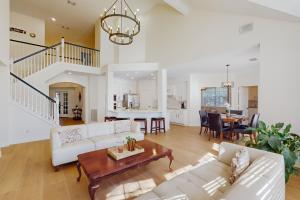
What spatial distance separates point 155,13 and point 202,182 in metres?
7.31

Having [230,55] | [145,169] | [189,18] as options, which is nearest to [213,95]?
[230,55]

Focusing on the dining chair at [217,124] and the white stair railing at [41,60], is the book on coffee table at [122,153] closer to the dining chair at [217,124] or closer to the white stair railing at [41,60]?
the dining chair at [217,124]

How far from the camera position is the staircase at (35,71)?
497 centimetres

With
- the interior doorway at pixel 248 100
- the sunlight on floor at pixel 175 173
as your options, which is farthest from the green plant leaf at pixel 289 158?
the interior doorway at pixel 248 100

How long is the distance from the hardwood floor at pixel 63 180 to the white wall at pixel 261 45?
154 centimetres

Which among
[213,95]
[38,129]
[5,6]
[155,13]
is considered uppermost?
[155,13]

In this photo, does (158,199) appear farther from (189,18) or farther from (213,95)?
(213,95)

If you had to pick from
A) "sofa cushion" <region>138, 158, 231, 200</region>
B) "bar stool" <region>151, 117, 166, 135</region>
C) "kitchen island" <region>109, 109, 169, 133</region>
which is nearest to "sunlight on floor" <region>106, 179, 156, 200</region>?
"sofa cushion" <region>138, 158, 231, 200</region>

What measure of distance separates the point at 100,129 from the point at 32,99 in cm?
296

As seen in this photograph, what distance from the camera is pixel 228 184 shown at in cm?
176

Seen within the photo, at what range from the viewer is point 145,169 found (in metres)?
3.08

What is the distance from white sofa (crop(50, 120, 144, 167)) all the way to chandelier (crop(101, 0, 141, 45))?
227cm

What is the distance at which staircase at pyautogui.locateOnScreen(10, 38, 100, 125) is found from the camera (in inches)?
196

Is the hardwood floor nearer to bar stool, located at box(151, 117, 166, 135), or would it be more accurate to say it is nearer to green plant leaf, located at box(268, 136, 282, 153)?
green plant leaf, located at box(268, 136, 282, 153)
